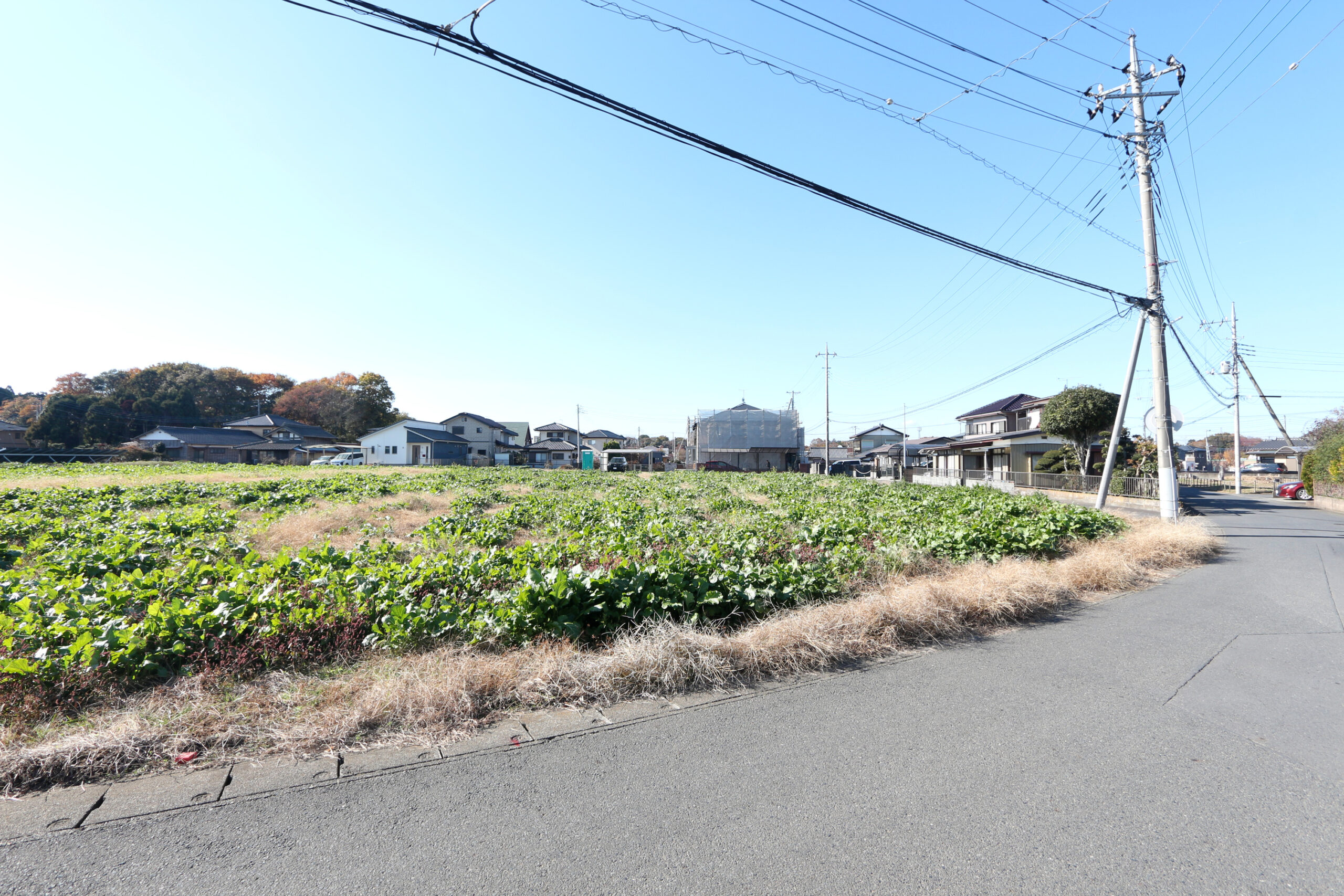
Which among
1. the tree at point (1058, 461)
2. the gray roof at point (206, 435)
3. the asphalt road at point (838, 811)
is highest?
the gray roof at point (206, 435)

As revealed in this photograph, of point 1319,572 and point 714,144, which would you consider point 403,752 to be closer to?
point 714,144

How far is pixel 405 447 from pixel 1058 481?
5279 cm

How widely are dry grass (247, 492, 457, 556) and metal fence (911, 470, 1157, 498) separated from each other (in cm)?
2287

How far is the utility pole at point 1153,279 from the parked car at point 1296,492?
21857 mm

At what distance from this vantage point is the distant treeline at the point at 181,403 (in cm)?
5672

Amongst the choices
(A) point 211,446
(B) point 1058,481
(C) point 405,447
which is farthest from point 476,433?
(B) point 1058,481

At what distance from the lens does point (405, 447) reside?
5609 centimetres

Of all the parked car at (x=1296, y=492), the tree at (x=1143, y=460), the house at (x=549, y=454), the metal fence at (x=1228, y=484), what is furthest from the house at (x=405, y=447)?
the parked car at (x=1296, y=492)

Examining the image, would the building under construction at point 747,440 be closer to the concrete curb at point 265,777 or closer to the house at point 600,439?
the house at point 600,439

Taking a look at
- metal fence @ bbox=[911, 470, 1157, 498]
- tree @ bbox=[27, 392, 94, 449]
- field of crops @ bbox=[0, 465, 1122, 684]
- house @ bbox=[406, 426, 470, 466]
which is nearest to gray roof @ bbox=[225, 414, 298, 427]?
tree @ bbox=[27, 392, 94, 449]

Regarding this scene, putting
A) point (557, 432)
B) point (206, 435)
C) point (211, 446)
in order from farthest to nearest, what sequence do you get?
point (557, 432) < point (206, 435) < point (211, 446)

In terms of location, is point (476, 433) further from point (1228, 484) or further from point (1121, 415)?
point (1228, 484)

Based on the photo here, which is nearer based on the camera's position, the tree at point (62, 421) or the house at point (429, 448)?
the tree at point (62, 421)

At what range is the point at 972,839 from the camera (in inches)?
110
